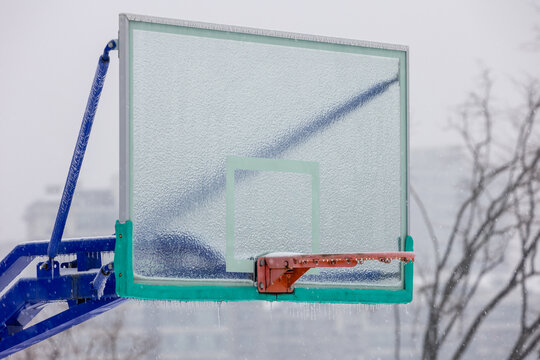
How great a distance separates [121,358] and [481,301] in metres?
2.77

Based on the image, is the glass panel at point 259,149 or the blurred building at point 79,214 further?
the blurred building at point 79,214

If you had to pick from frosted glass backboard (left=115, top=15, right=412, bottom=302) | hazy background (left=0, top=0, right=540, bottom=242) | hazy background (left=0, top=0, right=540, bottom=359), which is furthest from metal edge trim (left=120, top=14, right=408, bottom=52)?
hazy background (left=0, top=0, right=540, bottom=242)

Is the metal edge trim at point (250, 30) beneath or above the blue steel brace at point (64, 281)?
above

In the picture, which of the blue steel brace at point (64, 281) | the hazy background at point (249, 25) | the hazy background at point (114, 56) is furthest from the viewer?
the hazy background at point (114, 56)

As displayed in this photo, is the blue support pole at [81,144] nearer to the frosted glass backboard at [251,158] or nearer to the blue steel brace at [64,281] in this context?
the blue steel brace at [64,281]

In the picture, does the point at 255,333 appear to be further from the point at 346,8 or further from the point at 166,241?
the point at 166,241

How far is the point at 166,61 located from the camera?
2.49 m

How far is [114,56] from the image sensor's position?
9.09 metres

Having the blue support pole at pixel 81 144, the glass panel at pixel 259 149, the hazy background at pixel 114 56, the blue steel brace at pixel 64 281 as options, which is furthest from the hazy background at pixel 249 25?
the blue support pole at pixel 81 144

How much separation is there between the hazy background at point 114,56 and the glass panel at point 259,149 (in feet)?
15.6

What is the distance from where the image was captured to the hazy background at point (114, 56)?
814cm

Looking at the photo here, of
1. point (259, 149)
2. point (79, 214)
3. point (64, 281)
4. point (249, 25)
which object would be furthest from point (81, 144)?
point (249, 25)

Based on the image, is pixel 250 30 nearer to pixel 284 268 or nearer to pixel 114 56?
pixel 284 268

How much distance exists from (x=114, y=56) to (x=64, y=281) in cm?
678
